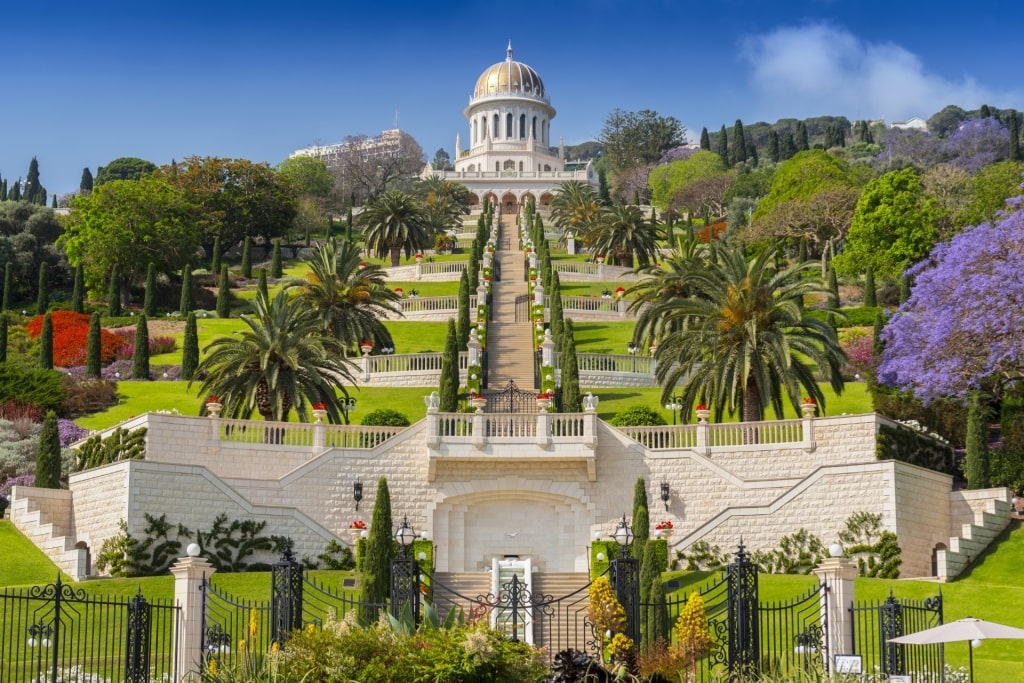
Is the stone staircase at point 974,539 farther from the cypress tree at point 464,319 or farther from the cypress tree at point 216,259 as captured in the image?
the cypress tree at point 216,259

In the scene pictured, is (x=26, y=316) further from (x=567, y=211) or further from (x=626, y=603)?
(x=626, y=603)

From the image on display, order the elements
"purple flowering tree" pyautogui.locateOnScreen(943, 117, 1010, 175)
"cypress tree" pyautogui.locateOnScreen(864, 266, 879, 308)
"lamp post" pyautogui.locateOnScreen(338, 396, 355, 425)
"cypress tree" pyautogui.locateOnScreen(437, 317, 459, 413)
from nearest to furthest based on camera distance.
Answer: "lamp post" pyautogui.locateOnScreen(338, 396, 355, 425), "cypress tree" pyautogui.locateOnScreen(437, 317, 459, 413), "cypress tree" pyautogui.locateOnScreen(864, 266, 879, 308), "purple flowering tree" pyautogui.locateOnScreen(943, 117, 1010, 175)

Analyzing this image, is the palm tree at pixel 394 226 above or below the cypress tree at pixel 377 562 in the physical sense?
above

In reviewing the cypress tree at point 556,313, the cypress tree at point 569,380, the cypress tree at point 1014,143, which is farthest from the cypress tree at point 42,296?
the cypress tree at point 1014,143

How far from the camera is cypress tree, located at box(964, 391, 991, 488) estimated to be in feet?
124

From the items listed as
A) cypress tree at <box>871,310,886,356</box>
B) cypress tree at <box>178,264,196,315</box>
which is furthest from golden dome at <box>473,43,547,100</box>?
cypress tree at <box>871,310,886,356</box>

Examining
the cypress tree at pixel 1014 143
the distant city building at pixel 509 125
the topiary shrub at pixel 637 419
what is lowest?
the topiary shrub at pixel 637 419

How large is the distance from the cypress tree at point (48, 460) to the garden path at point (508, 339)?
15.4 meters

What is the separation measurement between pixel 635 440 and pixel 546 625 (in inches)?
318

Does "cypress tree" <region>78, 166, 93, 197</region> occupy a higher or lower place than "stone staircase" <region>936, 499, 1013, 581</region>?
higher

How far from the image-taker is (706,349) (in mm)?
41344

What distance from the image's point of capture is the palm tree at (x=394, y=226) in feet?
264

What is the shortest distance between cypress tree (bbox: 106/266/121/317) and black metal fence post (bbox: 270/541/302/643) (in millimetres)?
54443

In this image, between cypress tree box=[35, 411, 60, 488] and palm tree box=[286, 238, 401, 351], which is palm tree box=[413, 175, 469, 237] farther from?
cypress tree box=[35, 411, 60, 488]
